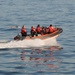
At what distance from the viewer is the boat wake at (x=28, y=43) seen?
129 feet

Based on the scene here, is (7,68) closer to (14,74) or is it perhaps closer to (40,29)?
(14,74)

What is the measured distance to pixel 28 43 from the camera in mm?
40625

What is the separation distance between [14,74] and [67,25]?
3202 centimetres

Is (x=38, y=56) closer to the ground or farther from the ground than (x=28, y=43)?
closer to the ground

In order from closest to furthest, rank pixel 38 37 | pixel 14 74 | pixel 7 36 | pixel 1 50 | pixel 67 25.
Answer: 1. pixel 14 74
2. pixel 1 50
3. pixel 38 37
4. pixel 7 36
5. pixel 67 25

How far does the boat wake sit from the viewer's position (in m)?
39.2

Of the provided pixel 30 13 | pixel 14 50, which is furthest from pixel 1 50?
pixel 30 13

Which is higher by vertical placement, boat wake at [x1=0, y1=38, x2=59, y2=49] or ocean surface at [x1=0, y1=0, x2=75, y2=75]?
boat wake at [x1=0, y1=38, x2=59, y2=49]

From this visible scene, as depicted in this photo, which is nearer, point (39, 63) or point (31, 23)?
point (39, 63)

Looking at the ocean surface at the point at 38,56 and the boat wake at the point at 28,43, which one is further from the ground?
the boat wake at the point at 28,43

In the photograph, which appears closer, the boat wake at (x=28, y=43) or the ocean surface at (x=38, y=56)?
the ocean surface at (x=38, y=56)

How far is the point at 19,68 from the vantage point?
31234mm

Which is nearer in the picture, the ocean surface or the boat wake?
the ocean surface

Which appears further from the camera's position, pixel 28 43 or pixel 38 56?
pixel 28 43
